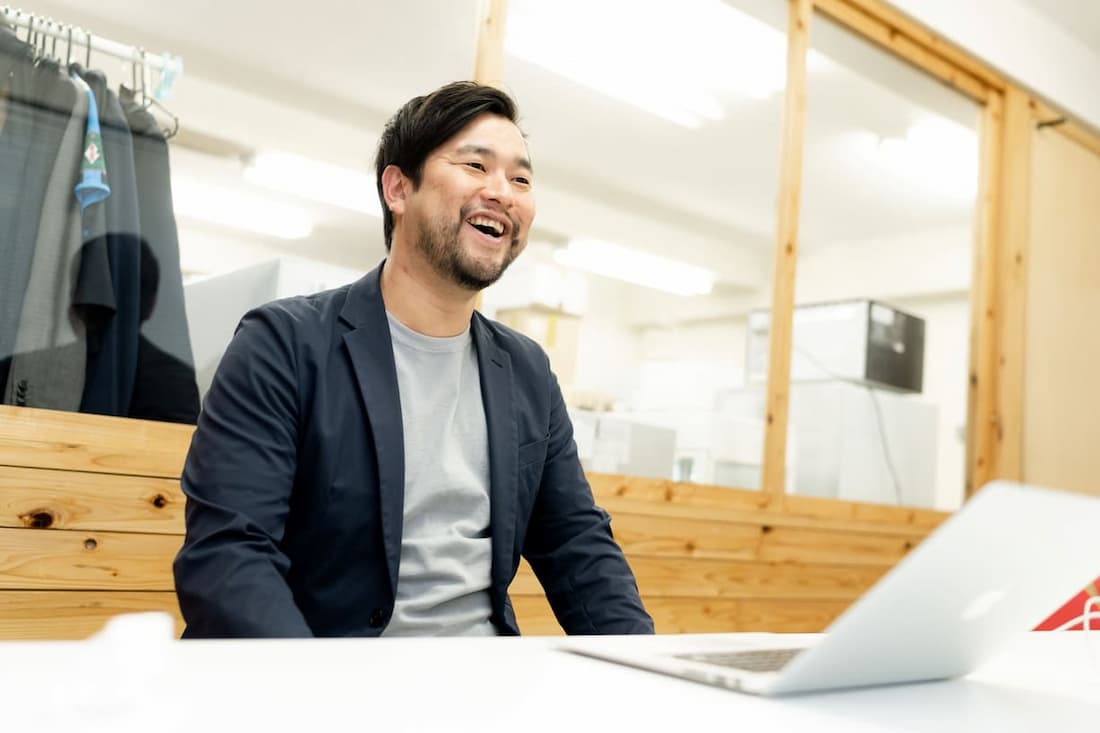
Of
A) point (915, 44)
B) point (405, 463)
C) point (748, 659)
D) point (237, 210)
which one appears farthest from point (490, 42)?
point (748, 659)

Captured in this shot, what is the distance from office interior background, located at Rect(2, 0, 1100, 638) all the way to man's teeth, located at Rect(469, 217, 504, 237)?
468 millimetres

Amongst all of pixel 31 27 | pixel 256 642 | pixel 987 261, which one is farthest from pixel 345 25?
pixel 987 261

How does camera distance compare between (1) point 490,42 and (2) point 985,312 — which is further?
(2) point 985,312

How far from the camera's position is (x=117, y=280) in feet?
6.21

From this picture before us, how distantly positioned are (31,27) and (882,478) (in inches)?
117

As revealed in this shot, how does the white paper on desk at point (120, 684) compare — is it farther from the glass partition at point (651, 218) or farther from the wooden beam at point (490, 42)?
the wooden beam at point (490, 42)

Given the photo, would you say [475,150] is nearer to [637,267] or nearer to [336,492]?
[336,492]

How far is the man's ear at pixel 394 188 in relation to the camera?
5.46ft

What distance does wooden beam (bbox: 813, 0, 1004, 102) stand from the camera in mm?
3504

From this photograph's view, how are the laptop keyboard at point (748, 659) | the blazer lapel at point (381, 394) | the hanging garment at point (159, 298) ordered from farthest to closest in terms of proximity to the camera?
the hanging garment at point (159, 298)
the blazer lapel at point (381, 394)
the laptop keyboard at point (748, 659)

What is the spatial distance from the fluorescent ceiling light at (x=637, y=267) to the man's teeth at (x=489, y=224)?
152 cm

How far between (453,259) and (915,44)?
2852 mm

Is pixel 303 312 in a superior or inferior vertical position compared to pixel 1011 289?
inferior

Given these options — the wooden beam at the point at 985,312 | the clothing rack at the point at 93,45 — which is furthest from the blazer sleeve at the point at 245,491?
the wooden beam at the point at 985,312
